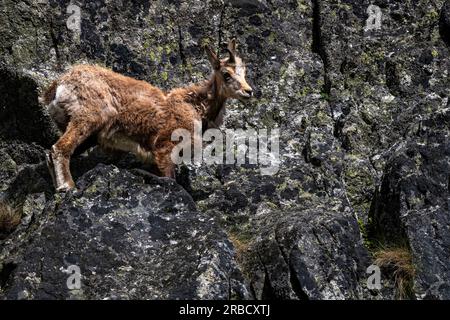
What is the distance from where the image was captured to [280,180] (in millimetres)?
11844

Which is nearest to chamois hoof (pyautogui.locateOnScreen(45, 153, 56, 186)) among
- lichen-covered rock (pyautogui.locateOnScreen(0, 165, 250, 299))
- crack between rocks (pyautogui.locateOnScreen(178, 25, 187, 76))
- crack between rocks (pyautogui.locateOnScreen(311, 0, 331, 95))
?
lichen-covered rock (pyautogui.locateOnScreen(0, 165, 250, 299))

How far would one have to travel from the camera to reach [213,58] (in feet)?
41.0

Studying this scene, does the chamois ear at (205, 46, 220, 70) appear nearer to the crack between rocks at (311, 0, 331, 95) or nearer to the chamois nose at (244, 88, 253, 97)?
the chamois nose at (244, 88, 253, 97)

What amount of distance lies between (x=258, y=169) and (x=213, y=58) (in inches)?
73.1

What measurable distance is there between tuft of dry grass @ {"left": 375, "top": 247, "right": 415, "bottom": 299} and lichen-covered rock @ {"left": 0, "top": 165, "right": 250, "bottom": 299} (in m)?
1.90

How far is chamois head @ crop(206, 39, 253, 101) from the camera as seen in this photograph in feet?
40.2

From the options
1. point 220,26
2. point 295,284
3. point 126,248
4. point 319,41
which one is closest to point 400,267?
point 295,284

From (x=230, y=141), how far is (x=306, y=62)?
2158 mm

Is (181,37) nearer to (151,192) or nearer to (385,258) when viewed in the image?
(151,192)

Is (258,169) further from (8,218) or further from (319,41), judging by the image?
(8,218)
